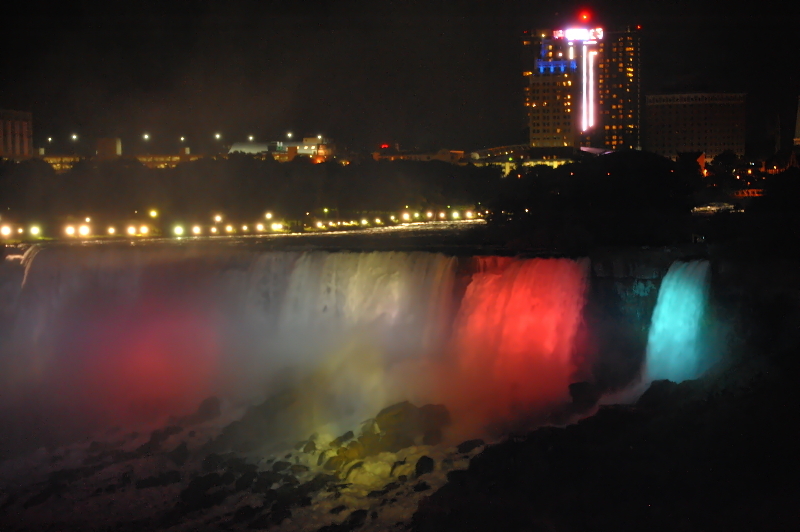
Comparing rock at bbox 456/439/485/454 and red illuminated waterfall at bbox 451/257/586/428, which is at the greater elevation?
red illuminated waterfall at bbox 451/257/586/428

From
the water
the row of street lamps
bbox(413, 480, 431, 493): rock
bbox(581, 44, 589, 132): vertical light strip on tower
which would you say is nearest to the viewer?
bbox(413, 480, 431, 493): rock

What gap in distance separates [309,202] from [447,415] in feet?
96.3

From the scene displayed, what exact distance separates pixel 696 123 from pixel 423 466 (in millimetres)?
68497

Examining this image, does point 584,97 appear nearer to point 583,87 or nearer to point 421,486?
point 583,87

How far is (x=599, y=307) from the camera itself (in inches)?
700

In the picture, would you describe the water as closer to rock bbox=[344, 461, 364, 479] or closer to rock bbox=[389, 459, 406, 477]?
rock bbox=[389, 459, 406, 477]

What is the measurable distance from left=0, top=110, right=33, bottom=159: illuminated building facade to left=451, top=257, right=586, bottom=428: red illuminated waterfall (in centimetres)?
4859

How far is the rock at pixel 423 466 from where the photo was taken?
14.3 m

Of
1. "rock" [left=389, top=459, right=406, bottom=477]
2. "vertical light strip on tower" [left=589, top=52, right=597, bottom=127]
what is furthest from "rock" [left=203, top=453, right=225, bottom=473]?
"vertical light strip on tower" [left=589, top=52, right=597, bottom=127]

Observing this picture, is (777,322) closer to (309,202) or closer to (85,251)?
(85,251)

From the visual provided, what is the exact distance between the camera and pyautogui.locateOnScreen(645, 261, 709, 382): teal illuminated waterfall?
16.4m

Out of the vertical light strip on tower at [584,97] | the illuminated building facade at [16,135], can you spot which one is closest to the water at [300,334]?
the illuminated building facade at [16,135]

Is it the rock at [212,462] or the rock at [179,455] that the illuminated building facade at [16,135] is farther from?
the rock at [212,462]

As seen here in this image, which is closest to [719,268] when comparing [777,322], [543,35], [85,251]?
[777,322]
